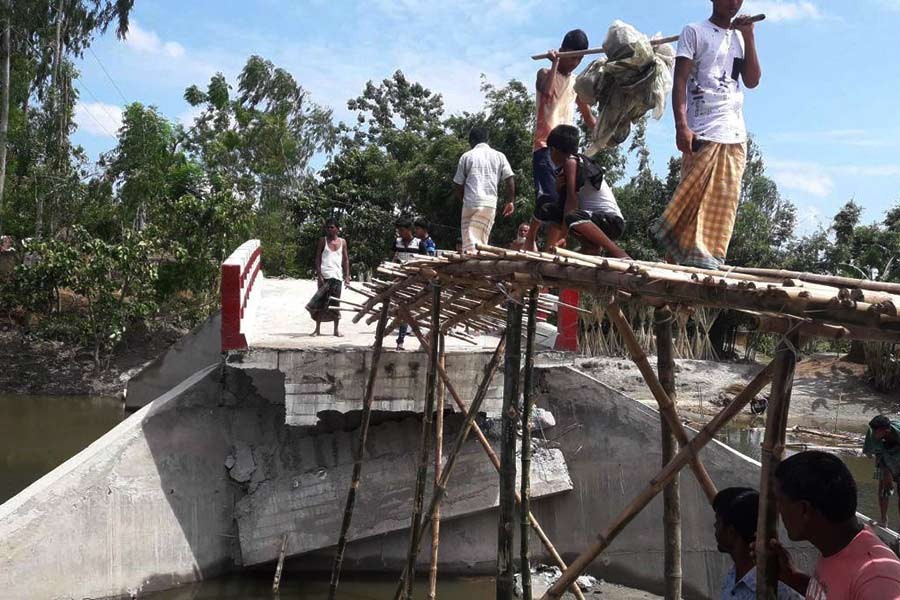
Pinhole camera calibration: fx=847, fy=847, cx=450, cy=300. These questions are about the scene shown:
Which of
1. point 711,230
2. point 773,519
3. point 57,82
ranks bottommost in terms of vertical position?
point 773,519

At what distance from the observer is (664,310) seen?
153 inches

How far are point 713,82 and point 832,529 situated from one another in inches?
129

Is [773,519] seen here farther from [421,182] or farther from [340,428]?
[421,182]

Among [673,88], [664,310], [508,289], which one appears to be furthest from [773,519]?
[673,88]

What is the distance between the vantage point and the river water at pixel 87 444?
788 cm

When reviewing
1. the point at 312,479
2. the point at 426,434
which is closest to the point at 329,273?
the point at 312,479

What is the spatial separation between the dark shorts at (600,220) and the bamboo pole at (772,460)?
2709mm

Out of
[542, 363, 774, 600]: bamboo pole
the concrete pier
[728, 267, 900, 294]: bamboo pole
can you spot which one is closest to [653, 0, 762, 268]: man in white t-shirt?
[728, 267, 900, 294]: bamboo pole

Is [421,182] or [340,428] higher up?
[421,182]

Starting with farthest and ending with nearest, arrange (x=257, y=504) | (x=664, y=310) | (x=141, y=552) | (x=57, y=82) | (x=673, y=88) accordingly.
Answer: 1. (x=57, y=82)
2. (x=257, y=504)
3. (x=141, y=552)
4. (x=673, y=88)
5. (x=664, y=310)

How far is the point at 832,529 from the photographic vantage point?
7.80 ft

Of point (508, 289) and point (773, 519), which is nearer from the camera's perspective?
point (773, 519)

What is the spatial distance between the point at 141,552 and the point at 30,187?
17180mm

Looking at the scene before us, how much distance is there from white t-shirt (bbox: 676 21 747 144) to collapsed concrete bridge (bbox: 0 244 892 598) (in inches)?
140
